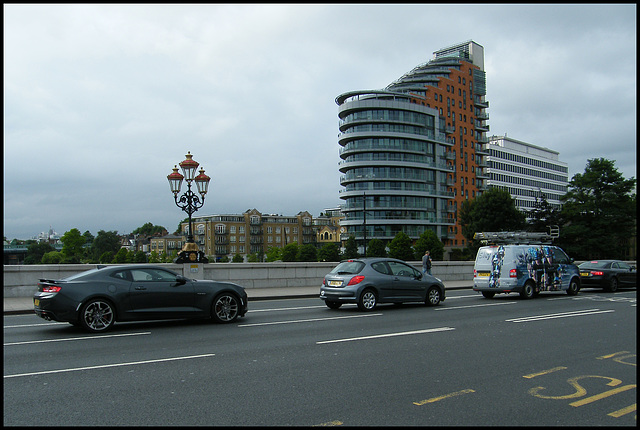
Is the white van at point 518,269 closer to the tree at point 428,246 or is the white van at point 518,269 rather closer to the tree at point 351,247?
the tree at point 351,247

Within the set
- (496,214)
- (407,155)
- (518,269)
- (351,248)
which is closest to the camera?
(518,269)

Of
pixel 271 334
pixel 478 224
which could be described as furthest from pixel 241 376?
pixel 478 224

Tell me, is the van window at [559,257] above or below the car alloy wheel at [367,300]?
above

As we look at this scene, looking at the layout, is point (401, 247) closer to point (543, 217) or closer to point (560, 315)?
point (543, 217)

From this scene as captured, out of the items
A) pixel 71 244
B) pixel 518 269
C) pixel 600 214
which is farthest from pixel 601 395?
pixel 600 214

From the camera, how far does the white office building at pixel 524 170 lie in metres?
128

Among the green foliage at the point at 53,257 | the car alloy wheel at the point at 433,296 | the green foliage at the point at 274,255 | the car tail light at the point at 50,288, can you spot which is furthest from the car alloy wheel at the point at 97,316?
the green foliage at the point at 274,255

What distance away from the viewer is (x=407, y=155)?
9400cm

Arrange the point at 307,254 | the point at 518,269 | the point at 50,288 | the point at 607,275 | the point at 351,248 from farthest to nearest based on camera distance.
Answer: the point at 307,254, the point at 351,248, the point at 607,275, the point at 518,269, the point at 50,288

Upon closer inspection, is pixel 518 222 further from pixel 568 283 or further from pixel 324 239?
pixel 324 239

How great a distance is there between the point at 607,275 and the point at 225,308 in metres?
18.3

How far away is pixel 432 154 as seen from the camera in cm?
9900

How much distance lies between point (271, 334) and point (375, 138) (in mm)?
83847

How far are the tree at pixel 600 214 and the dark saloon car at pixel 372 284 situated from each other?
190ft
